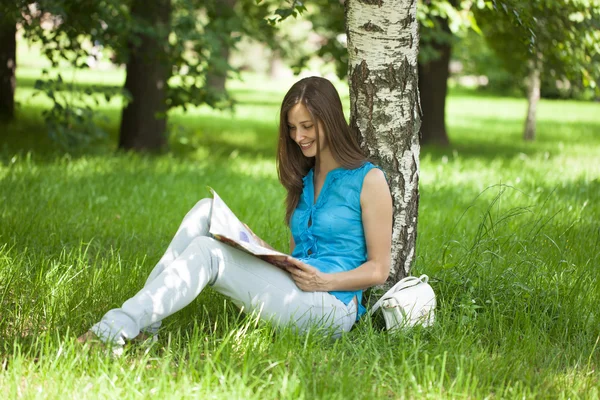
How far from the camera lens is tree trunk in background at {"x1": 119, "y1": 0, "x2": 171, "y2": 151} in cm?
952

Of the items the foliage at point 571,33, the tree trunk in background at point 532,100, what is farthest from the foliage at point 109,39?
the tree trunk in background at point 532,100

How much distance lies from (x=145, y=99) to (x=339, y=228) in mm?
6901

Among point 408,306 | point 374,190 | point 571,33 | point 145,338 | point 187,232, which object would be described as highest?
point 571,33

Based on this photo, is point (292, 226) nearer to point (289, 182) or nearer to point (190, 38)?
point (289, 182)

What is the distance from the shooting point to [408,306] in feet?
11.7

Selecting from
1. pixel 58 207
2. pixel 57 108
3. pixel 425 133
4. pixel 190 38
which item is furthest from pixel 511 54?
pixel 58 207

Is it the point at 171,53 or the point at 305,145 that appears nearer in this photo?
the point at 305,145

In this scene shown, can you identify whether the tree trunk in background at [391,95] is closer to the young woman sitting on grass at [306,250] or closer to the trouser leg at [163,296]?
the young woman sitting on grass at [306,250]

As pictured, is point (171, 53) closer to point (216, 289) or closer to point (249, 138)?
point (249, 138)

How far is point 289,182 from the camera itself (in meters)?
3.88

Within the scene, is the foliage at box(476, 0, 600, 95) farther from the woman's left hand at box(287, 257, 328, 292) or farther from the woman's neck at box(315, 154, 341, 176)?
the woman's left hand at box(287, 257, 328, 292)

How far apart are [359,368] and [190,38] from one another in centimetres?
615

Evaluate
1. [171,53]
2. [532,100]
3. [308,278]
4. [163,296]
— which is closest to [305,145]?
[308,278]

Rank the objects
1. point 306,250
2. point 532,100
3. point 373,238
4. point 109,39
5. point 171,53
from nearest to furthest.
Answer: point 373,238
point 306,250
point 109,39
point 171,53
point 532,100
